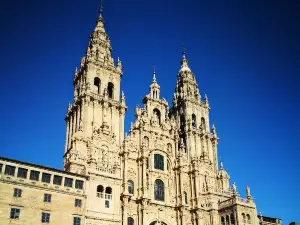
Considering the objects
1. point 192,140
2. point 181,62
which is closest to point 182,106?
point 192,140

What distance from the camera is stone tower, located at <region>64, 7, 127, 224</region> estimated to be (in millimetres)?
51531

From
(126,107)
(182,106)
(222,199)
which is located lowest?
(222,199)

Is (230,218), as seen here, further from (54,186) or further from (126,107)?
(54,186)

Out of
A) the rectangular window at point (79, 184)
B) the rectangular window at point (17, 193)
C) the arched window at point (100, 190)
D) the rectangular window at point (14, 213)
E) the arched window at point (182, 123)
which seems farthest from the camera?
the arched window at point (182, 123)

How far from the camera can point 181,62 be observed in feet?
290

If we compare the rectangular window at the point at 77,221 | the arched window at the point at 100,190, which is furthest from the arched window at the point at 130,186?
the rectangular window at the point at 77,221

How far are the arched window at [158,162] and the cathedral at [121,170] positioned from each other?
0.58 feet

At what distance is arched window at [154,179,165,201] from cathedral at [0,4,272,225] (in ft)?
0.55

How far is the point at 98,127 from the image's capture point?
202 feet

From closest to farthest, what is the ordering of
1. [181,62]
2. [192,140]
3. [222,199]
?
[222,199]
[192,140]
[181,62]

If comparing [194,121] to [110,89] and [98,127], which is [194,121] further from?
[98,127]

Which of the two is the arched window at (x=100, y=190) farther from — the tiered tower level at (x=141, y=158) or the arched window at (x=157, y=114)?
the arched window at (x=157, y=114)

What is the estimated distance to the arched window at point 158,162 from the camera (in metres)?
66.0

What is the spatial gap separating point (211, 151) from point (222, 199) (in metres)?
10.8
